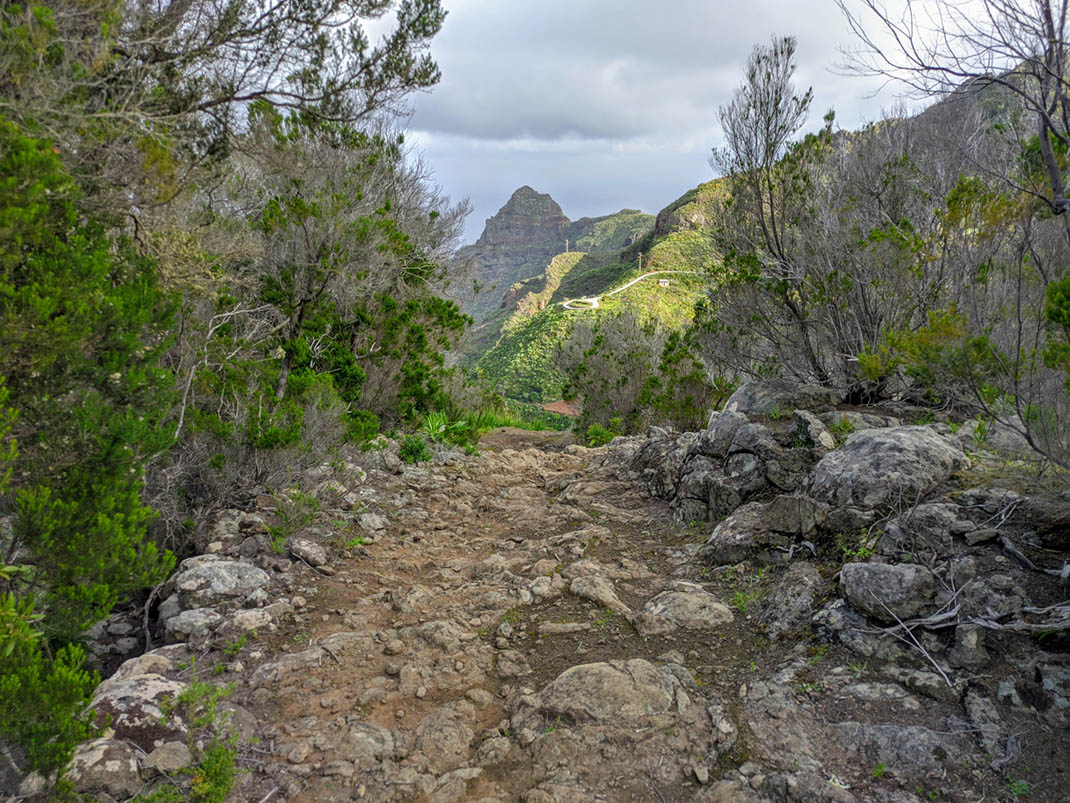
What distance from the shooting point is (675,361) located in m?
8.69

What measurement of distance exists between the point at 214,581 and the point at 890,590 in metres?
3.77

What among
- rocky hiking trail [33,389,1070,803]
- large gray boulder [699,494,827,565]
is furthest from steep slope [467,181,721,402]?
large gray boulder [699,494,827,565]

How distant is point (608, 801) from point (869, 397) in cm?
491

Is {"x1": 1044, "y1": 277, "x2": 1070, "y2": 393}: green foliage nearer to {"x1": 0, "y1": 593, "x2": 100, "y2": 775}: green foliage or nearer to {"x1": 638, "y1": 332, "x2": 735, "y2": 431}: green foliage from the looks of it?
{"x1": 0, "y1": 593, "x2": 100, "y2": 775}: green foliage

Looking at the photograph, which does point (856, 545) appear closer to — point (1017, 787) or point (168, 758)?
point (1017, 787)

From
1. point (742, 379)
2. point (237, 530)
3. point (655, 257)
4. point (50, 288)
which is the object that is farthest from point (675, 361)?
point (655, 257)

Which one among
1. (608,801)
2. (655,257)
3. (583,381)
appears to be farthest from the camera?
(655,257)

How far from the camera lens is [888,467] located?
11.3ft

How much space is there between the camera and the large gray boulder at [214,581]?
333 cm

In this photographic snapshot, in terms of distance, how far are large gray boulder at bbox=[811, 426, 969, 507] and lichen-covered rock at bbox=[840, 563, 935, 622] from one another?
70 centimetres

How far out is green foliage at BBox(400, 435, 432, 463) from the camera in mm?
6855

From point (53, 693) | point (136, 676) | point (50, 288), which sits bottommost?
point (136, 676)

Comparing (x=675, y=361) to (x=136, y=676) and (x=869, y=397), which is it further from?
(x=136, y=676)

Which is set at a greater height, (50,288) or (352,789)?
(50,288)
